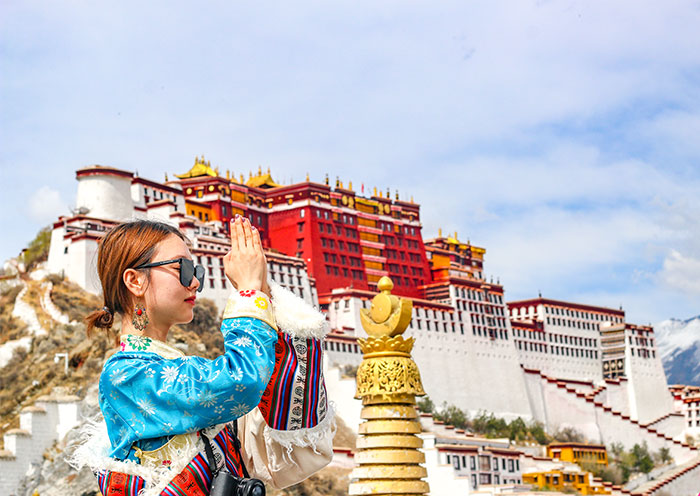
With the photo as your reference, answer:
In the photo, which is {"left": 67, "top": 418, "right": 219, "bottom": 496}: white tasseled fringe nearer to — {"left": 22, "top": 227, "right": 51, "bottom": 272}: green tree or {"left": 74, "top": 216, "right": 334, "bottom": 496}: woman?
{"left": 74, "top": 216, "right": 334, "bottom": 496}: woman

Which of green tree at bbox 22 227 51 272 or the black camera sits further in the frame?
green tree at bbox 22 227 51 272

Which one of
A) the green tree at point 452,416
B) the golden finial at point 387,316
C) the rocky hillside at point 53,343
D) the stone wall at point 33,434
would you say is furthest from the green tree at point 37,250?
the golden finial at point 387,316

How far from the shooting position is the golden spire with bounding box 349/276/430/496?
8617 millimetres

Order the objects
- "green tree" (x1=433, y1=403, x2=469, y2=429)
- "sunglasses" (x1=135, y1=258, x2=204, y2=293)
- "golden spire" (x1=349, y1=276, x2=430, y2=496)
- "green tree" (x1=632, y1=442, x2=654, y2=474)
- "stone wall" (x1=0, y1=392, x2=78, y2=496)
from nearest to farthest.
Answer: "sunglasses" (x1=135, y1=258, x2=204, y2=293) → "golden spire" (x1=349, y1=276, x2=430, y2=496) → "stone wall" (x1=0, y1=392, x2=78, y2=496) → "green tree" (x1=433, y1=403, x2=469, y2=429) → "green tree" (x1=632, y1=442, x2=654, y2=474)

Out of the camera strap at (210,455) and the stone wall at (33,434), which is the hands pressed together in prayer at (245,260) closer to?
the camera strap at (210,455)

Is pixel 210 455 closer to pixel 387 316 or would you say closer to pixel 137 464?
pixel 137 464

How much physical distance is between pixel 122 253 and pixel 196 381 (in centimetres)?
53

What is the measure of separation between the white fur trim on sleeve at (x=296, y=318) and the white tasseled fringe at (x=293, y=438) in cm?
29

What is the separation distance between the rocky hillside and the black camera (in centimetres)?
3720

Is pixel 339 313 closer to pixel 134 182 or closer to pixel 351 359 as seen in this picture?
pixel 351 359

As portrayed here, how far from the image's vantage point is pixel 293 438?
11.0 ft

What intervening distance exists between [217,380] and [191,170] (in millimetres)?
59027

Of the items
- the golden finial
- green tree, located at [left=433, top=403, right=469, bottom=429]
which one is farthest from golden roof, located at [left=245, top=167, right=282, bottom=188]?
the golden finial

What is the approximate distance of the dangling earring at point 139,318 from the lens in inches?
130
